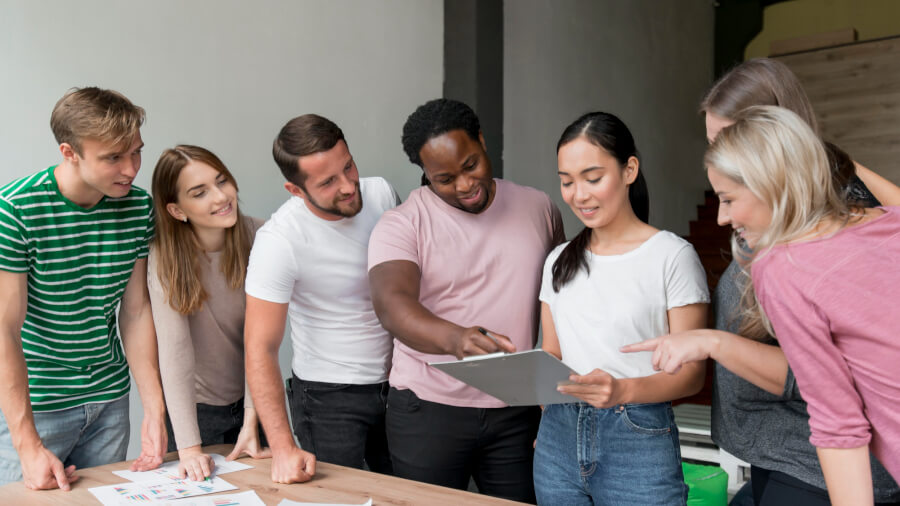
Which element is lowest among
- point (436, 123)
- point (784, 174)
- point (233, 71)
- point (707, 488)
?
point (707, 488)

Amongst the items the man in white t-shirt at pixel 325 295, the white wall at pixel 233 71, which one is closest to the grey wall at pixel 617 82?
the white wall at pixel 233 71

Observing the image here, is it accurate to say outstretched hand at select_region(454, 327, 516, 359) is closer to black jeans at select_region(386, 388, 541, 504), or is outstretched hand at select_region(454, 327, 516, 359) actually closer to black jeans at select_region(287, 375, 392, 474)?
black jeans at select_region(386, 388, 541, 504)

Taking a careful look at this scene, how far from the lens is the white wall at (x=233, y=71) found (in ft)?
6.59

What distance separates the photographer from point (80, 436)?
6.05 ft

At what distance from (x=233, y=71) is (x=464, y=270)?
1.16 m

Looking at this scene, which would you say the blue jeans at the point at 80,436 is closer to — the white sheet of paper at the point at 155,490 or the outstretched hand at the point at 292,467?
the white sheet of paper at the point at 155,490

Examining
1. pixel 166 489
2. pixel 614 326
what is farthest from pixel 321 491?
pixel 614 326

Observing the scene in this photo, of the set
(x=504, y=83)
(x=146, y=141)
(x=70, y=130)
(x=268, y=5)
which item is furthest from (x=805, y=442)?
(x=504, y=83)

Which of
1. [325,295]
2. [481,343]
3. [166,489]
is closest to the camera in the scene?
[481,343]

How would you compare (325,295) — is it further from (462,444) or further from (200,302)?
(462,444)

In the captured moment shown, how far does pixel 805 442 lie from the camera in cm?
129

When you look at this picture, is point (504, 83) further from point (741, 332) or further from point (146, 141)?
point (741, 332)

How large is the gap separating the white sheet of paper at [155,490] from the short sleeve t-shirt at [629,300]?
0.83m

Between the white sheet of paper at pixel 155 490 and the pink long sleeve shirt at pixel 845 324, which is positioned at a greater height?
the pink long sleeve shirt at pixel 845 324
